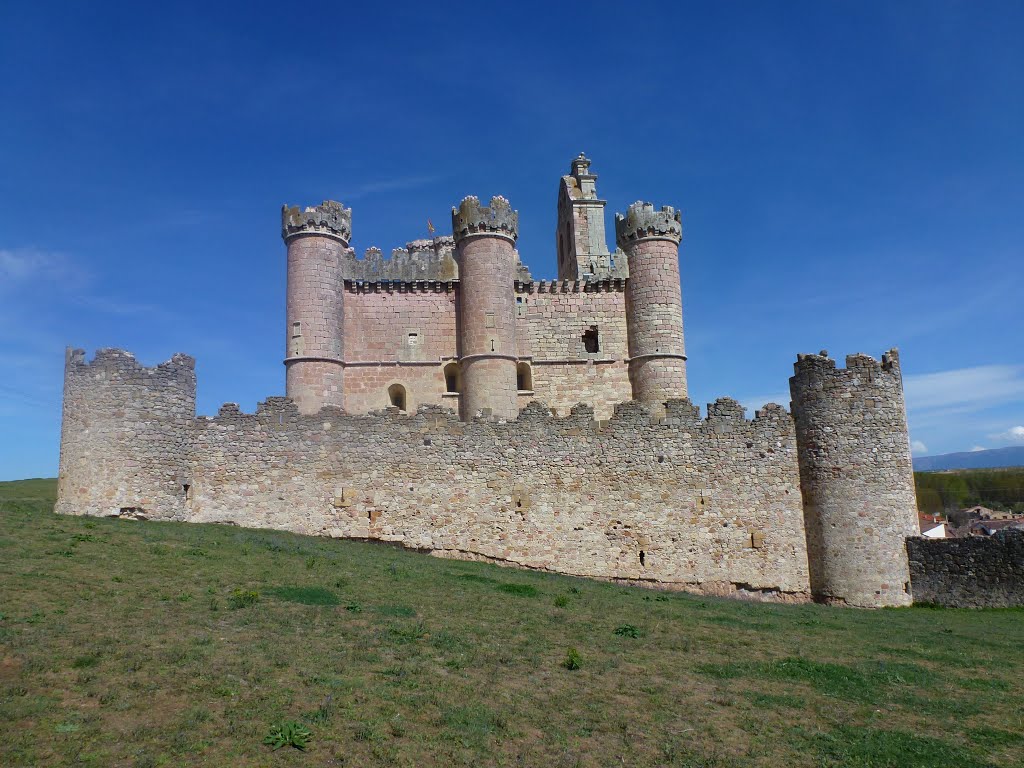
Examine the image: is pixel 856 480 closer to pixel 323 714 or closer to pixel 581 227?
pixel 323 714

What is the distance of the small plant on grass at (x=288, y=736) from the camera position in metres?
7.31

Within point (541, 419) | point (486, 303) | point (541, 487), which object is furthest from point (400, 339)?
point (541, 487)

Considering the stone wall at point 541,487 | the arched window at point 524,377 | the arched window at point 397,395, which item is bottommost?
the stone wall at point 541,487

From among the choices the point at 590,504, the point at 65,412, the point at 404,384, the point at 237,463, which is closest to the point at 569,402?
the point at 404,384

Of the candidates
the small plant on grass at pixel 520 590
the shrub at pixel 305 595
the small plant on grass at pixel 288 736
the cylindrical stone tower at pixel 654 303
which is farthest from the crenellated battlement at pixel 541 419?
the small plant on grass at pixel 288 736

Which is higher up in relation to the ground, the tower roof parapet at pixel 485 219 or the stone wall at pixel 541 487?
the tower roof parapet at pixel 485 219

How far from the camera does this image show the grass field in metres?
7.63

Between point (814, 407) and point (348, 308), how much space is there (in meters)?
17.8

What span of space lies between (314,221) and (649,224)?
1290 centimetres

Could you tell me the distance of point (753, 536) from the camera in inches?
839

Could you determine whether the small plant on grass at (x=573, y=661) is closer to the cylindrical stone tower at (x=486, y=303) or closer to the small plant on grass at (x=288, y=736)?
the small plant on grass at (x=288, y=736)

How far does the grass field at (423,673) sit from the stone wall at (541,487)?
14.2 ft

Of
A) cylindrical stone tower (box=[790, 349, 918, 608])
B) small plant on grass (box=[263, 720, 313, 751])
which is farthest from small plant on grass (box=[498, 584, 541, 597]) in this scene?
cylindrical stone tower (box=[790, 349, 918, 608])

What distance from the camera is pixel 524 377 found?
107ft
